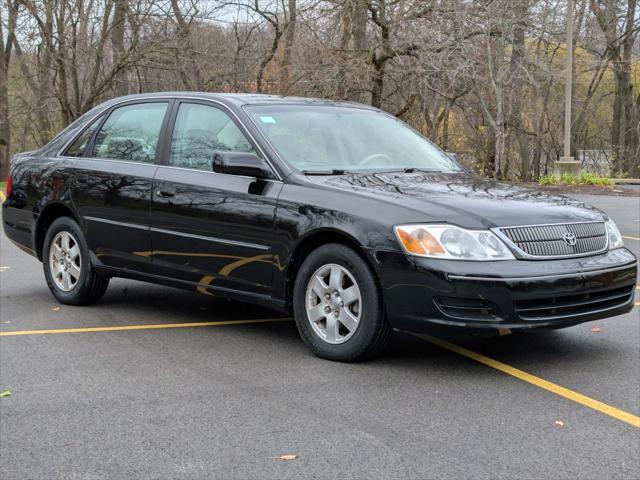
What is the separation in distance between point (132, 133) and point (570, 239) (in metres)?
3.59

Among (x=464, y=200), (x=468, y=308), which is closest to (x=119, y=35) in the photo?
(x=464, y=200)

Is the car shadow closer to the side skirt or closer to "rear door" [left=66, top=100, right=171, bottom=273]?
the side skirt

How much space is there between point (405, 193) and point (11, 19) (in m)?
25.7

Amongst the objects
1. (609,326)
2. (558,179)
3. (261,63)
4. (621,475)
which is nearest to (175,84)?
(261,63)

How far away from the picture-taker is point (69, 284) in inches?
289

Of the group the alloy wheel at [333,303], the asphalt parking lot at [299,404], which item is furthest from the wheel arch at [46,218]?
the alloy wheel at [333,303]

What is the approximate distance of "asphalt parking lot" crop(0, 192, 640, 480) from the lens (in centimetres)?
375

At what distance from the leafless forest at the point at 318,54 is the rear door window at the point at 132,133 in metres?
15.1

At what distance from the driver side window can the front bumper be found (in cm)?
168

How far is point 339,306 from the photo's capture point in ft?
17.6

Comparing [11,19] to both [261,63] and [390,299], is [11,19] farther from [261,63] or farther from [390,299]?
[390,299]

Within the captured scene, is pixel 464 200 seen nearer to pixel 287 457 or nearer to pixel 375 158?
pixel 375 158

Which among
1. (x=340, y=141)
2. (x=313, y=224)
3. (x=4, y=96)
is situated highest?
(x=4, y=96)

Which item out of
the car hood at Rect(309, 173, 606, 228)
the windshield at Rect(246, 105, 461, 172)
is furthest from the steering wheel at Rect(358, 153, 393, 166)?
the car hood at Rect(309, 173, 606, 228)
